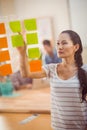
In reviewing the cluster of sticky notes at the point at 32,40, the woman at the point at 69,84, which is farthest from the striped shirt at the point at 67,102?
the cluster of sticky notes at the point at 32,40

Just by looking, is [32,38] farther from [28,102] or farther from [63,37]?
[28,102]

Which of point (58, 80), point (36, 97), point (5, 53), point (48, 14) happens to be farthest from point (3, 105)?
point (48, 14)

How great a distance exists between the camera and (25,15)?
45.7 inches

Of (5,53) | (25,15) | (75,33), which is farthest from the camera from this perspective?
(5,53)

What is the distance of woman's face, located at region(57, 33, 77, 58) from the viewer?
1.03 meters

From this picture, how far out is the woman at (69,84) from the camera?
1.04 metres

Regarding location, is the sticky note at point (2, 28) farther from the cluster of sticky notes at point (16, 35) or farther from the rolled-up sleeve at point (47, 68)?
the rolled-up sleeve at point (47, 68)

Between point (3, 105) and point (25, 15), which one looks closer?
point (25, 15)

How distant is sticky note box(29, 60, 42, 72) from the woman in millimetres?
79

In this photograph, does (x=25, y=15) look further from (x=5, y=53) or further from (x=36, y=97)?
(x=36, y=97)

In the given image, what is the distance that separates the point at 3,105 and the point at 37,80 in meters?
0.30

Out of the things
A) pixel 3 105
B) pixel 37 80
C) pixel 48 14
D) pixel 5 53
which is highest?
pixel 48 14

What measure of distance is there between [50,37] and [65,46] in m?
A: 0.12

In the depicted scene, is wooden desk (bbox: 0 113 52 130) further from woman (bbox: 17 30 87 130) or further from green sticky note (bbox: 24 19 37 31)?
green sticky note (bbox: 24 19 37 31)
